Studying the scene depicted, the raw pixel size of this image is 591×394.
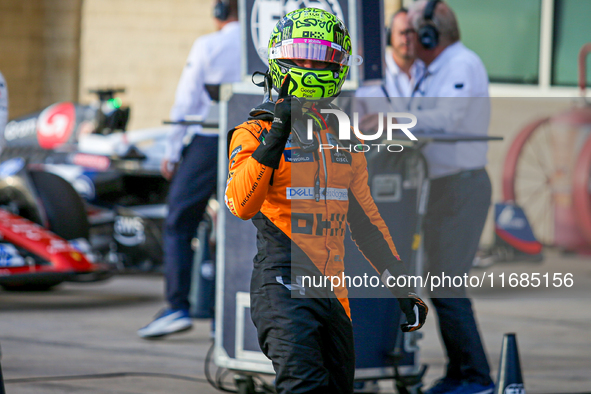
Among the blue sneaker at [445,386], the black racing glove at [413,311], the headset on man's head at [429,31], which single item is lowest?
the blue sneaker at [445,386]

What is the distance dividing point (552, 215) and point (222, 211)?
8728 mm

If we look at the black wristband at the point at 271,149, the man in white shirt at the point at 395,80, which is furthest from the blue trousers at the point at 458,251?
the black wristband at the point at 271,149

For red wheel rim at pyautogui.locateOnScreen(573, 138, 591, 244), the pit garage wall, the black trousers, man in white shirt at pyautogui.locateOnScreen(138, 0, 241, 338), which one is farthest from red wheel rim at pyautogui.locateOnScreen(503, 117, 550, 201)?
the black trousers

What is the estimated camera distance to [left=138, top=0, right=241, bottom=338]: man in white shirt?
172 inches

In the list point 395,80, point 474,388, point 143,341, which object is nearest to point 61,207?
point 143,341

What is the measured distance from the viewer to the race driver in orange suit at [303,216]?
2062 millimetres

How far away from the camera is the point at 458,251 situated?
3234 millimetres

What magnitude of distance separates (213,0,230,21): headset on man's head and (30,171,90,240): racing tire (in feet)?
6.57

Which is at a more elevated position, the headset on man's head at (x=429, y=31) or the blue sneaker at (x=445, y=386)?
the headset on man's head at (x=429, y=31)

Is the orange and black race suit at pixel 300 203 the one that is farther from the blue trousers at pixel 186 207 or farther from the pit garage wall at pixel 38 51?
the pit garage wall at pixel 38 51

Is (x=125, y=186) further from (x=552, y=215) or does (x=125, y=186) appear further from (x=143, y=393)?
(x=552, y=215)

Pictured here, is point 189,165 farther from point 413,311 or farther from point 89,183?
point 413,311

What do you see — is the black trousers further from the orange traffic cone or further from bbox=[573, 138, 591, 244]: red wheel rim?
bbox=[573, 138, 591, 244]: red wheel rim

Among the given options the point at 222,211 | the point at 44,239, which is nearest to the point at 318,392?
the point at 222,211
